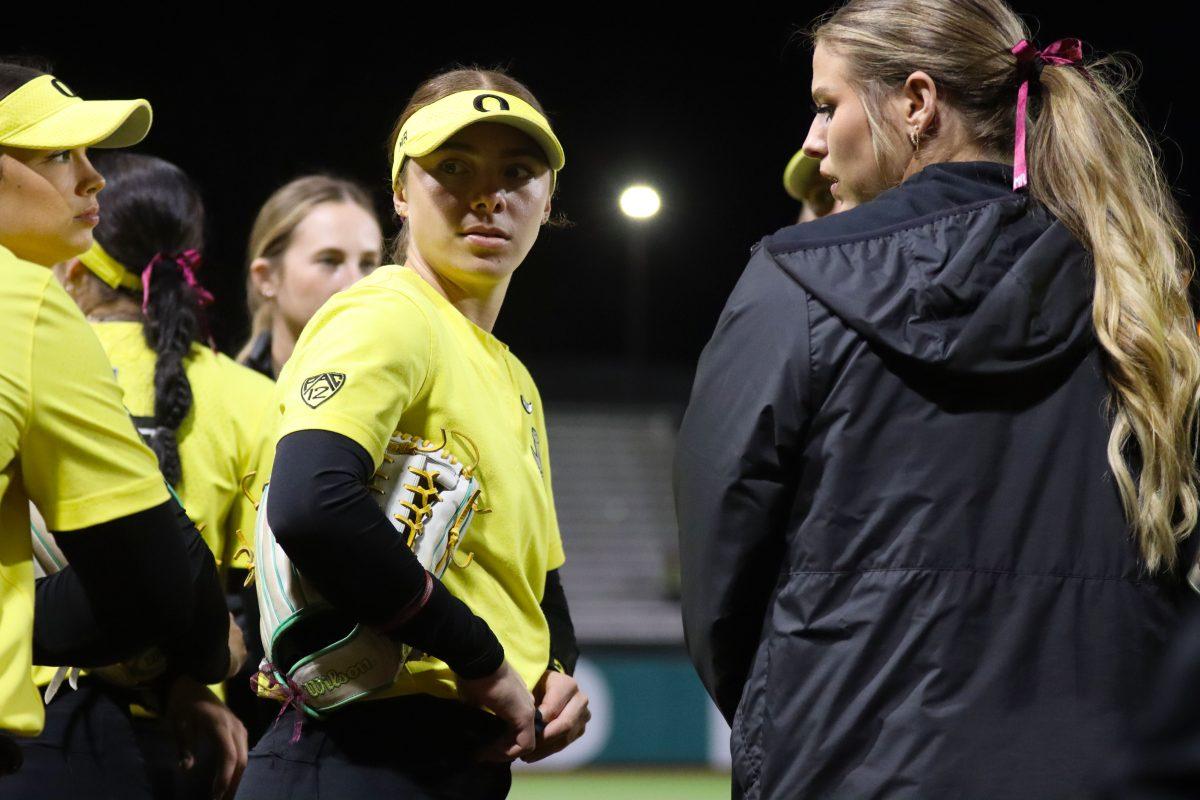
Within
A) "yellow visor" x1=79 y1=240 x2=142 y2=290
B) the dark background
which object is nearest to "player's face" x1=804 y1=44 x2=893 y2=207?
"yellow visor" x1=79 y1=240 x2=142 y2=290

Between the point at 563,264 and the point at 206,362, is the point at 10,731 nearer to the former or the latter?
the point at 206,362

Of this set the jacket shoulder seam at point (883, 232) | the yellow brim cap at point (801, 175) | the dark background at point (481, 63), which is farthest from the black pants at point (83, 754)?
the dark background at point (481, 63)

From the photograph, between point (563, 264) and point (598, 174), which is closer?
point (598, 174)

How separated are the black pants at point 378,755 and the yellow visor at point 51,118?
2.45 feet

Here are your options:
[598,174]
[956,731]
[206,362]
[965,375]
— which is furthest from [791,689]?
[598,174]

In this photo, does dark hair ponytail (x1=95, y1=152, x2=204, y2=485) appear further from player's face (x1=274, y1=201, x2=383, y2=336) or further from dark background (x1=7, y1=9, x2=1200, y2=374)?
dark background (x1=7, y1=9, x2=1200, y2=374)

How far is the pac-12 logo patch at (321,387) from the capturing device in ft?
4.96

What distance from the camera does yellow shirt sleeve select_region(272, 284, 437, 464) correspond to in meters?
1.51

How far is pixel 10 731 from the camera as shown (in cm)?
126

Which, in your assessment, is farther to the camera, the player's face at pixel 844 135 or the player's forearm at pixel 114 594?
the player's face at pixel 844 135

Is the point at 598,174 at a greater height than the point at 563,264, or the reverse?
the point at 598,174

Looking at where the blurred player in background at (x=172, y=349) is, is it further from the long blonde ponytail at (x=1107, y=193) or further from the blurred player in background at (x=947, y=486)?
the long blonde ponytail at (x=1107, y=193)

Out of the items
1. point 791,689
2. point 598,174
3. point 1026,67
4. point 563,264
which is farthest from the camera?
point 563,264

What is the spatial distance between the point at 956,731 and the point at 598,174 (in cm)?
791
